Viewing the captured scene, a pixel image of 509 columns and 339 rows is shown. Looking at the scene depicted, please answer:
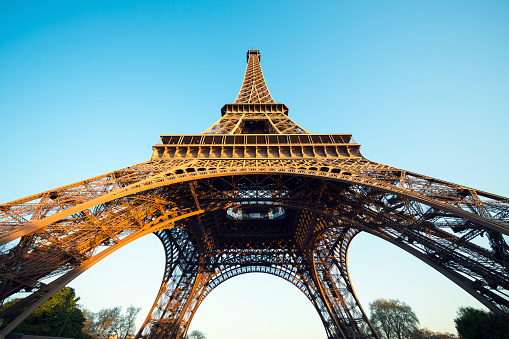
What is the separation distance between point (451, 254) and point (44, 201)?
16124 mm

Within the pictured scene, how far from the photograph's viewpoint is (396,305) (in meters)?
38.4

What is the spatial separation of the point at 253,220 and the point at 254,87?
19831 millimetres

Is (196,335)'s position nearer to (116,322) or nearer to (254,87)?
(116,322)

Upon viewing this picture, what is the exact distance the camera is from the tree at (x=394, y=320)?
35.4m

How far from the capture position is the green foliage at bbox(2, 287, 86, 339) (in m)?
21.2

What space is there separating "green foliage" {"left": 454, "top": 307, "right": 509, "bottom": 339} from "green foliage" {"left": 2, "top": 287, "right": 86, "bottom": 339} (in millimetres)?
34017

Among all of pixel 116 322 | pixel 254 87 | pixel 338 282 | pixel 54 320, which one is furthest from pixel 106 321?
pixel 254 87

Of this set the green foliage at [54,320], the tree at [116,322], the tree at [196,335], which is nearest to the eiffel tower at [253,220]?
the green foliage at [54,320]

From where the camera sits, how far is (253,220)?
2520 cm

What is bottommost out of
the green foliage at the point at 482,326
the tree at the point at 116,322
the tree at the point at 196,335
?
the green foliage at the point at 482,326

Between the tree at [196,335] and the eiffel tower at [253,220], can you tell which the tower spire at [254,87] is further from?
the tree at [196,335]

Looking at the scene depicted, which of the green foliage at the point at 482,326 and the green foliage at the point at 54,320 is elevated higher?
the green foliage at the point at 54,320

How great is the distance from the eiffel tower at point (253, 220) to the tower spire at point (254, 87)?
397 centimetres

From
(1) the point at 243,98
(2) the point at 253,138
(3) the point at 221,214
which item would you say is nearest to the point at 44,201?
(2) the point at 253,138
